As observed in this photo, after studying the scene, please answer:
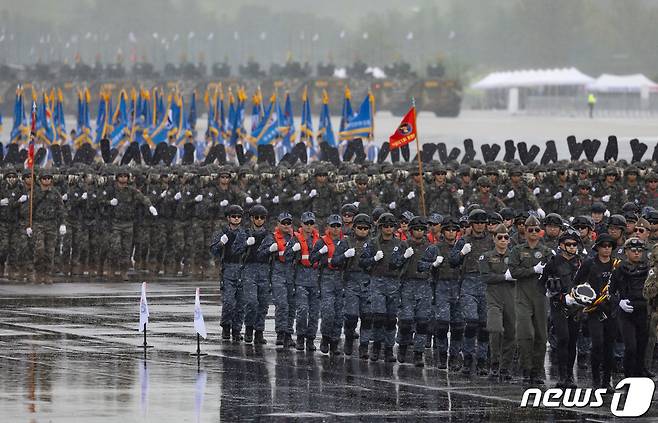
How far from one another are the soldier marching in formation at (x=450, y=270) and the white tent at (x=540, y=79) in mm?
63403

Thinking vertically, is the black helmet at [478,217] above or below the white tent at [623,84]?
below

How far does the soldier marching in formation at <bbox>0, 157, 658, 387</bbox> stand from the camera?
56.3 feet

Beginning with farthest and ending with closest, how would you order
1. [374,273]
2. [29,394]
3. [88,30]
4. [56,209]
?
[88,30]
[56,209]
[374,273]
[29,394]

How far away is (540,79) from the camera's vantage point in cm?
9462

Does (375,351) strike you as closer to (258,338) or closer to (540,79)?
(258,338)

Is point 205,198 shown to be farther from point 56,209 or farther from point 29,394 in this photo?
point 29,394

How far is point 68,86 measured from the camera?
10188cm

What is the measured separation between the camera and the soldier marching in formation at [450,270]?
56.3 feet

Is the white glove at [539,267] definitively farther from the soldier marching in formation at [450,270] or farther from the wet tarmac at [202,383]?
the wet tarmac at [202,383]

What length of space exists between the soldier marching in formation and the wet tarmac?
1.34 ft

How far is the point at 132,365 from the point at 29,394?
2293 mm

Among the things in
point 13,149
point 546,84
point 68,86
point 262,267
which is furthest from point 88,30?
point 262,267

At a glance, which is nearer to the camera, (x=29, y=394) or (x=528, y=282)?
(x=29, y=394)

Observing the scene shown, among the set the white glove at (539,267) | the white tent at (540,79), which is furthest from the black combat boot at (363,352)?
the white tent at (540,79)
